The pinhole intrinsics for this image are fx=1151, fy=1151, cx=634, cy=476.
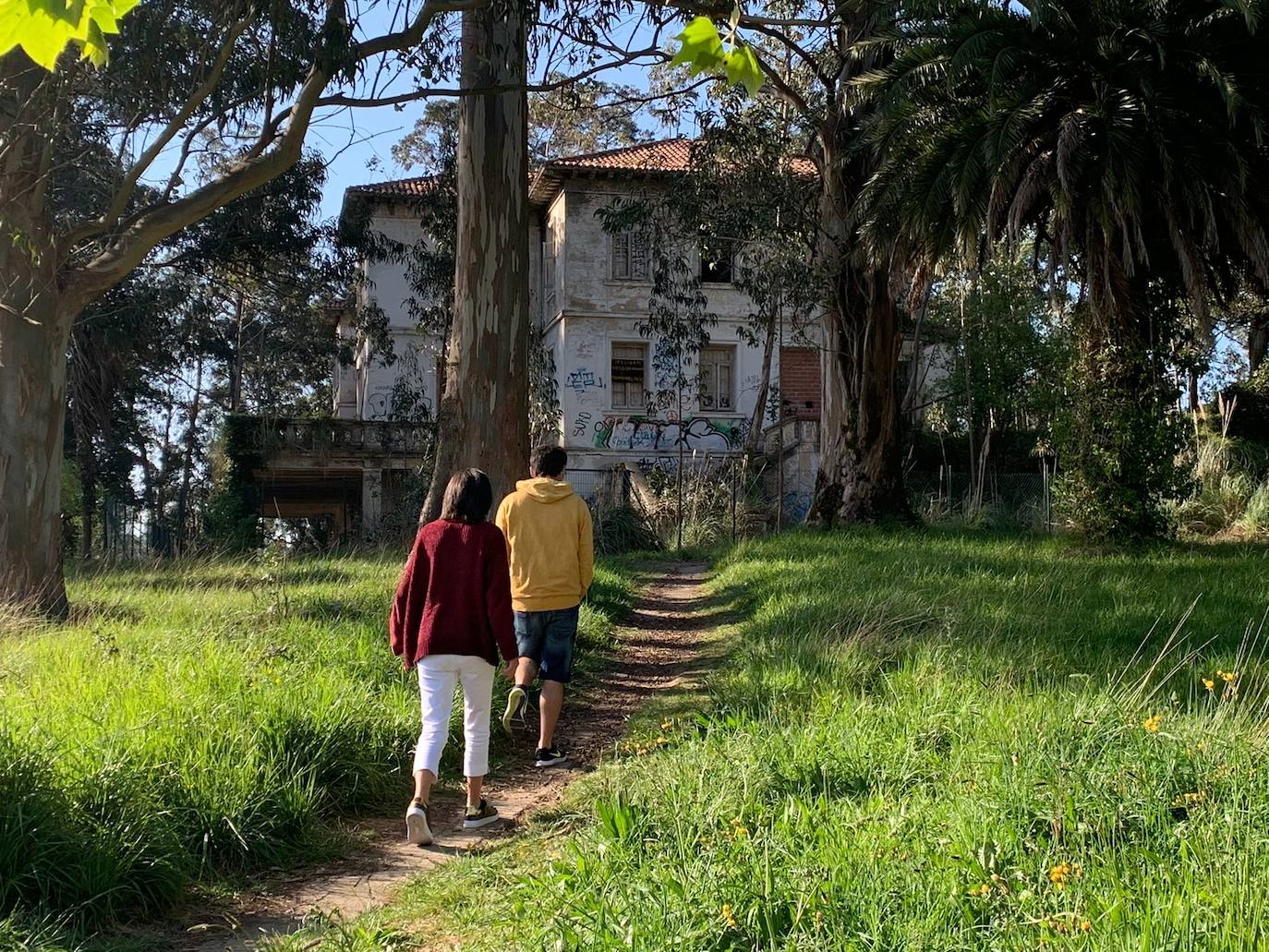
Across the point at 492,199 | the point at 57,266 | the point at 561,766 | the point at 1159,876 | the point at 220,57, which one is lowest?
the point at 561,766

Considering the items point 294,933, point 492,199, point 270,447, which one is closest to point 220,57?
point 492,199

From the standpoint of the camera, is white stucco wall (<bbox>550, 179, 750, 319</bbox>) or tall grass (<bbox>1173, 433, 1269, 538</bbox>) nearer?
tall grass (<bbox>1173, 433, 1269, 538</bbox>)

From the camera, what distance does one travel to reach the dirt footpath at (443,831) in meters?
4.58

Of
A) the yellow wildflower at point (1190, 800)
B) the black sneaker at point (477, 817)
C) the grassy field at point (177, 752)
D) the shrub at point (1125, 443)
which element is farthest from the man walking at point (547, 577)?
the shrub at point (1125, 443)

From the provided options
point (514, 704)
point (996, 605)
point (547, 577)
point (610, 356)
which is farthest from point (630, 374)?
point (514, 704)

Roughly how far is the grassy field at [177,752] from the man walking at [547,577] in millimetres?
622

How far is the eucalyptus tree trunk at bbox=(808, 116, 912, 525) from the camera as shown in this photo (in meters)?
19.1

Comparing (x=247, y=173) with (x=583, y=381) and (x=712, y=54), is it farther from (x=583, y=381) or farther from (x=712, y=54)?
(x=583, y=381)

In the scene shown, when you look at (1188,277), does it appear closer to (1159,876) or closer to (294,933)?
(1159,876)

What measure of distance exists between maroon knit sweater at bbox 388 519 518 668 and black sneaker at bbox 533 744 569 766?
136cm

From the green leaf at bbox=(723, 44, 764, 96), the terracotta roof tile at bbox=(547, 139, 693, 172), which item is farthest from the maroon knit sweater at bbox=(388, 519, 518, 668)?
the terracotta roof tile at bbox=(547, 139, 693, 172)

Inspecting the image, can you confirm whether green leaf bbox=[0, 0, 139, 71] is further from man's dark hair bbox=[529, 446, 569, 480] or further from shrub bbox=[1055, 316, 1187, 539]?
shrub bbox=[1055, 316, 1187, 539]

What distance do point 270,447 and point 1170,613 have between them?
2181 cm

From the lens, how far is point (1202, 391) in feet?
110
